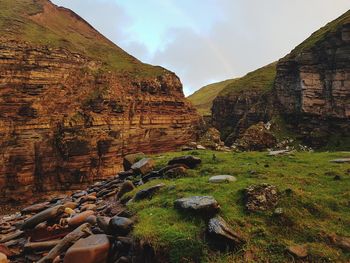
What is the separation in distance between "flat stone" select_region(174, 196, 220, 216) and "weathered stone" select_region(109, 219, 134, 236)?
1449mm

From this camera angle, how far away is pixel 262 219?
948 centimetres

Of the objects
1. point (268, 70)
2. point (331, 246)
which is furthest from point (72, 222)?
point (268, 70)

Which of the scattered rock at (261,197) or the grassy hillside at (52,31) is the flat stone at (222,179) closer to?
the scattered rock at (261,197)

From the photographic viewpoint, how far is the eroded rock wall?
50125 mm

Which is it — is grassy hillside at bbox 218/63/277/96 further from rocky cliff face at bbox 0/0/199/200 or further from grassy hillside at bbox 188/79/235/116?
grassy hillside at bbox 188/79/235/116

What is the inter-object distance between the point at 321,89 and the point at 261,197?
48.2 metres

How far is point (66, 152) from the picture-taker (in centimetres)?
5319

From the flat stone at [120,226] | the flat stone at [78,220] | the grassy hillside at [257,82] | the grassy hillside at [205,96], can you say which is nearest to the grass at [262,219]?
the flat stone at [120,226]

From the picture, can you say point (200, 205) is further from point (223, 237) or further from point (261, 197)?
point (261, 197)

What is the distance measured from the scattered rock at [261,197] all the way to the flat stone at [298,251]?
65.6 inches

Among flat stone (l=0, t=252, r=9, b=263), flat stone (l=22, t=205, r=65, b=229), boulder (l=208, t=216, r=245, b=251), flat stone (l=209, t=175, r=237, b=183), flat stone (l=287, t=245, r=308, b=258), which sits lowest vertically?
flat stone (l=0, t=252, r=9, b=263)

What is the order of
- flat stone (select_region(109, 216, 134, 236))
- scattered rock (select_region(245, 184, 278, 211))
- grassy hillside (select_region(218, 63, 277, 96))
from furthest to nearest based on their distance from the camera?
1. grassy hillside (select_region(218, 63, 277, 96))
2. flat stone (select_region(109, 216, 134, 236))
3. scattered rock (select_region(245, 184, 278, 211))

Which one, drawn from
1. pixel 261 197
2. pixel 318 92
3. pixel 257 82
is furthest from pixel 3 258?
pixel 257 82

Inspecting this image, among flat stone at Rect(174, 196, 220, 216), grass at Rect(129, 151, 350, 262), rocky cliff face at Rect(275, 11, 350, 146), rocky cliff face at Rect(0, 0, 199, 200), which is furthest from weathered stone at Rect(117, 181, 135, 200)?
rocky cliff face at Rect(275, 11, 350, 146)
